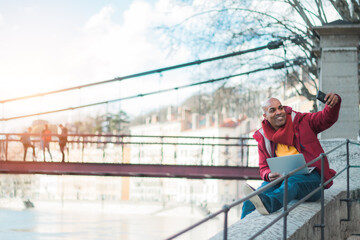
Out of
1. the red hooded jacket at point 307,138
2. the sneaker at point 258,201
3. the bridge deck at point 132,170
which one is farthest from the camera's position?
the bridge deck at point 132,170

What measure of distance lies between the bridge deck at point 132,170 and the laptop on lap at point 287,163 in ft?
40.5

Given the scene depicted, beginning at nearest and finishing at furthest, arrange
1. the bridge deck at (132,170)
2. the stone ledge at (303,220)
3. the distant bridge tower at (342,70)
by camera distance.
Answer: the stone ledge at (303,220)
the distant bridge tower at (342,70)
the bridge deck at (132,170)

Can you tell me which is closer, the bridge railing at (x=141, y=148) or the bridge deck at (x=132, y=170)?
the bridge deck at (x=132, y=170)

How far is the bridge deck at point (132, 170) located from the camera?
17453 millimetres

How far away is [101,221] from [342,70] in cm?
9019

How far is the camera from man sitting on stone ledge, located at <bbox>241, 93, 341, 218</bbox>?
4805mm

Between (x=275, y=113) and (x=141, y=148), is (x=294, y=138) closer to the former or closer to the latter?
(x=275, y=113)

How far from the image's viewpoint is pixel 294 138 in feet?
16.2

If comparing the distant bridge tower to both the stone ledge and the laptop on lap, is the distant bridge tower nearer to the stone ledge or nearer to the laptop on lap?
the stone ledge

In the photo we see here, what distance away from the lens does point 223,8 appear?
1568 cm

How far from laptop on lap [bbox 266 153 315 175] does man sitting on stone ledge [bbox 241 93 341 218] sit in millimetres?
54

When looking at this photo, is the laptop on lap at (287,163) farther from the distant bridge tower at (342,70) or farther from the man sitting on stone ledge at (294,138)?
the distant bridge tower at (342,70)

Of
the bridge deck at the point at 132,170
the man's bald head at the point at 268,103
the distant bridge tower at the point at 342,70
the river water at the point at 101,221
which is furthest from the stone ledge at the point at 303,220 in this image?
the river water at the point at 101,221

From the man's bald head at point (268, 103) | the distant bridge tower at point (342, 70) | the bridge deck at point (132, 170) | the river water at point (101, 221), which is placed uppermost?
the distant bridge tower at point (342, 70)
